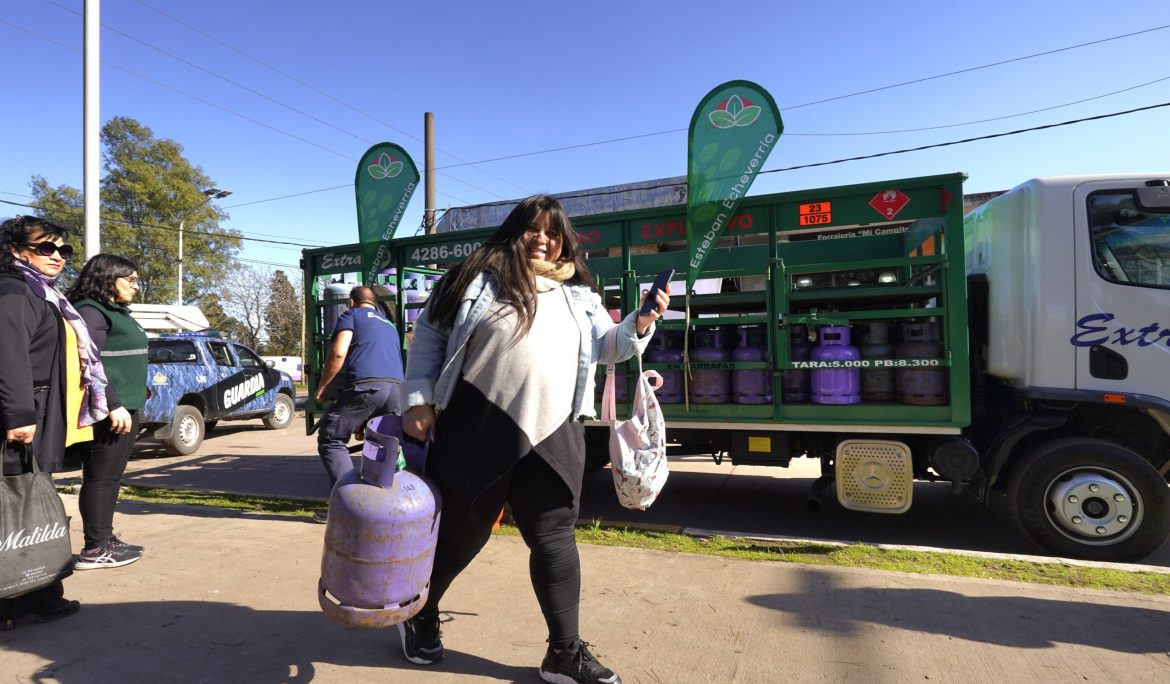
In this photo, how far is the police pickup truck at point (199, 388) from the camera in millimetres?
9414

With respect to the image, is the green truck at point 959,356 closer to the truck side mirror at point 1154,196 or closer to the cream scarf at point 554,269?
the truck side mirror at point 1154,196

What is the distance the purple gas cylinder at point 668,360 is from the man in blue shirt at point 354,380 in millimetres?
2093

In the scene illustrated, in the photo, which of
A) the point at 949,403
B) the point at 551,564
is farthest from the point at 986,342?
the point at 551,564

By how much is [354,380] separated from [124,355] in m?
1.40

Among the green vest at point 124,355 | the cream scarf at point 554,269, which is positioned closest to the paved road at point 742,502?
the green vest at point 124,355

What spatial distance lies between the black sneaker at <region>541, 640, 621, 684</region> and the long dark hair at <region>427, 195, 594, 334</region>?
1.19 metres

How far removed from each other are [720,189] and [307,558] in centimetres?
385

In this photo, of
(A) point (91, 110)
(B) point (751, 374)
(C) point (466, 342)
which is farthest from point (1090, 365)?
(A) point (91, 110)

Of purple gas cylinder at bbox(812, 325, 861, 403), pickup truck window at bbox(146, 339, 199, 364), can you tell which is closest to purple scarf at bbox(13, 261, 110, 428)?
purple gas cylinder at bbox(812, 325, 861, 403)

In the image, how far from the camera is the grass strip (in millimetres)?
3418

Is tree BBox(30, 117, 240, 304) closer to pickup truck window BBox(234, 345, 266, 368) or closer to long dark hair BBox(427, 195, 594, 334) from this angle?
pickup truck window BBox(234, 345, 266, 368)

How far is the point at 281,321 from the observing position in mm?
42562

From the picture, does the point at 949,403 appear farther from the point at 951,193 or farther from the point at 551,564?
the point at 551,564

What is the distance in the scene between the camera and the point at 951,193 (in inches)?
167
